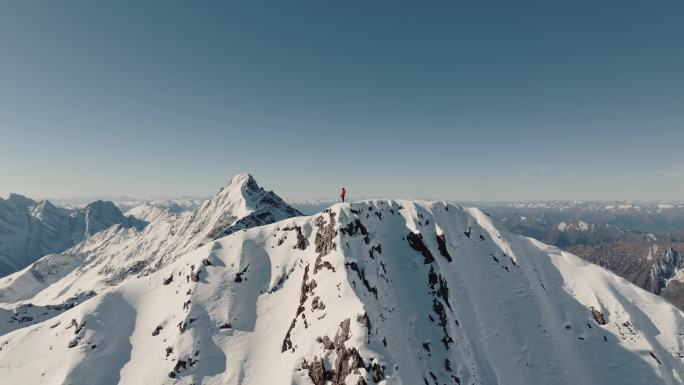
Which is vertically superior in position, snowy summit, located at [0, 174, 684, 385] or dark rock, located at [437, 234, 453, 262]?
dark rock, located at [437, 234, 453, 262]

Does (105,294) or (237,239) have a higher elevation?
(237,239)

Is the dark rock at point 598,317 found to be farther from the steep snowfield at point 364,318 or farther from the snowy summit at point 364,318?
the steep snowfield at point 364,318

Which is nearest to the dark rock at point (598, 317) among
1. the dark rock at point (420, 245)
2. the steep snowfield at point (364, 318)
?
the steep snowfield at point (364, 318)

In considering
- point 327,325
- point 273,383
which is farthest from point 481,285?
point 273,383

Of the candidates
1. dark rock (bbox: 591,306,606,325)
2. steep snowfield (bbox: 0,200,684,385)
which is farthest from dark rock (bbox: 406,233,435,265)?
dark rock (bbox: 591,306,606,325)

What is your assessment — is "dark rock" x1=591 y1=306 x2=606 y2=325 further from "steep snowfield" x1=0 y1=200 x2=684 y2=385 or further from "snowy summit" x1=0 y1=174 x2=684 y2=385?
"steep snowfield" x1=0 y1=200 x2=684 y2=385

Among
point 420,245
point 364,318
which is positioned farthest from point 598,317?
point 364,318

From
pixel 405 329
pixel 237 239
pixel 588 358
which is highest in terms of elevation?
pixel 237 239

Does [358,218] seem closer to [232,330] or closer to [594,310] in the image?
[232,330]
